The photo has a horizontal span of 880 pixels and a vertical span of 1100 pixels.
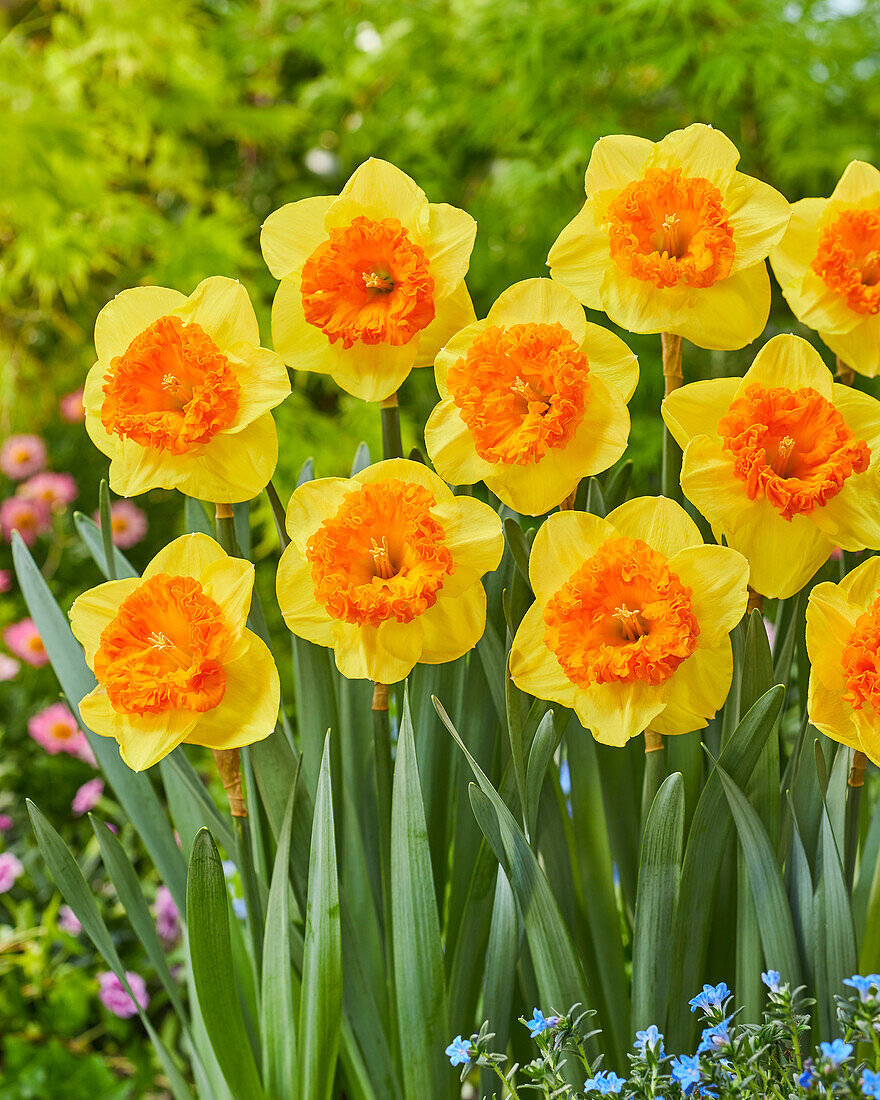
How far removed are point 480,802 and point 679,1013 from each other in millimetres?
204

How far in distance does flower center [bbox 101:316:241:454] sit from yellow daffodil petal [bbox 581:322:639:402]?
0.20m

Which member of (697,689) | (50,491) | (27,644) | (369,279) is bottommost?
(27,644)

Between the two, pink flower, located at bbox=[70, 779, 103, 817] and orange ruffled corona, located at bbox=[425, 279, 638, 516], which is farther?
pink flower, located at bbox=[70, 779, 103, 817]

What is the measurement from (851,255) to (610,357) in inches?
6.7

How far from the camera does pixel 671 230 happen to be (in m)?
0.53

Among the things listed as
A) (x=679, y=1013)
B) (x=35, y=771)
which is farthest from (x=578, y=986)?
(x=35, y=771)

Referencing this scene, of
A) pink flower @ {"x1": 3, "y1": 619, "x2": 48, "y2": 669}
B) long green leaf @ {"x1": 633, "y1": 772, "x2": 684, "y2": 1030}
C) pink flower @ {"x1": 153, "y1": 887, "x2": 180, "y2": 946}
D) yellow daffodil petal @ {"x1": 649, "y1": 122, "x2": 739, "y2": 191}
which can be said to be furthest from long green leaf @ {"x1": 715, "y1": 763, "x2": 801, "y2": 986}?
pink flower @ {"x1": 3, "y1": 619, "x2": 48, "y2": 669}

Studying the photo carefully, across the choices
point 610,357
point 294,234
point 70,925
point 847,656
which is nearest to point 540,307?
point 610,357

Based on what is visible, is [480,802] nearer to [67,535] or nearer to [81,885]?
[81,885]

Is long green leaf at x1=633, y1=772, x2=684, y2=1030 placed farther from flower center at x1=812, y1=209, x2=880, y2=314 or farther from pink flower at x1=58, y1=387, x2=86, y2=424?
pink flower at x1=58, y1=387, x2=86, y2=424

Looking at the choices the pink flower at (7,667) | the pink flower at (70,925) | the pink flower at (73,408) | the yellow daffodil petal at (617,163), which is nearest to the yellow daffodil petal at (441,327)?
the yellow daffodil petal at (617,163)

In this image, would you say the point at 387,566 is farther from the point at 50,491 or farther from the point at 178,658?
the point at 50,491

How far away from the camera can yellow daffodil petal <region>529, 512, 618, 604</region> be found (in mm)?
515

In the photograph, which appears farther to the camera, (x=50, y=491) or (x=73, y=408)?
(x=73, y=408)
